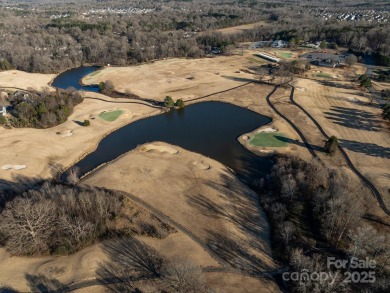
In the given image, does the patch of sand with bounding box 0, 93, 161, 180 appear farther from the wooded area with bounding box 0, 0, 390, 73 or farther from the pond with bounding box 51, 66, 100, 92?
the wooded area with bounding box 0, 0, 390, 73

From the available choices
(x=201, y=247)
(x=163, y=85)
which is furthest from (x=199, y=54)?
(x=201, y=247)

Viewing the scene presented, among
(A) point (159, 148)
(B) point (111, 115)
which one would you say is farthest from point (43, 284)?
(B) point (111, 115)

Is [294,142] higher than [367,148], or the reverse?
[294,142]

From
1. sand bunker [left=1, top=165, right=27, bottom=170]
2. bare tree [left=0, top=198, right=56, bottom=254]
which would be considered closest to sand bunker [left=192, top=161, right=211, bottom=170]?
bare tree [left=0, top=198, right=56, bottom=254]

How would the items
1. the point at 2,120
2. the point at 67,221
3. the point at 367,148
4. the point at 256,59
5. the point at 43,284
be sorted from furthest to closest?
the point at 256,59, the point at 2,120, the point at 367,148, the point at 67,221, the point at 43,284

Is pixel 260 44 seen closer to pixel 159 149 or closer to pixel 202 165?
pixel 159 149

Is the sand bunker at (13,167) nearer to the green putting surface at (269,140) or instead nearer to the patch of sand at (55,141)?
the patch of sand at (55,141)

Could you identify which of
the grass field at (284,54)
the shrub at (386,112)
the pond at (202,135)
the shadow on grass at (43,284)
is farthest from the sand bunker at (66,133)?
the grass field at (284,54)

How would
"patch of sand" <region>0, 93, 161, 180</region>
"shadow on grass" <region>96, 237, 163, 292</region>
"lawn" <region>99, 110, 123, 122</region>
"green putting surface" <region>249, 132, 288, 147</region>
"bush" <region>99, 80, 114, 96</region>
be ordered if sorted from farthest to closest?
1. "bush" <region>99, 80, 114, 96</region>
2. "lawn" <region>99, 110, 123, 122</region>
3. "green putting surface" <region>249, 132, 288, 147</region>
4. "patch of sand" <region>0, 93, 161, 180</region>
5. "shadow on grass" <region>96, 237, 163, 292</region>
